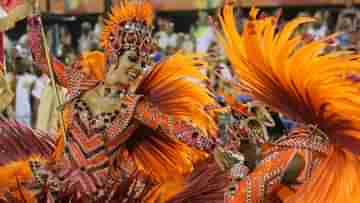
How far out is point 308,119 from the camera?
10.6 feet

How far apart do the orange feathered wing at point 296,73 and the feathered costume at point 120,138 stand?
381 mm

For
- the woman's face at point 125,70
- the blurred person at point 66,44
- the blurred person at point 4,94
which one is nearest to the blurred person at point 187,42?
the blurred person at point 66,44

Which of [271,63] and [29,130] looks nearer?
[271,63]

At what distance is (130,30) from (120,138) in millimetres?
529

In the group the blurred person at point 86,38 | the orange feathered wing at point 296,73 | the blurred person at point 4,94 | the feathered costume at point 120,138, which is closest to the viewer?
the orange feathered wing at point 296,73

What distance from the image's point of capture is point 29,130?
4156 mm

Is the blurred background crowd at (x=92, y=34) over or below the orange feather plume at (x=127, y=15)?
below

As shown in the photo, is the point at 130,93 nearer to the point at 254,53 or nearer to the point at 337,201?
the point at 254,53

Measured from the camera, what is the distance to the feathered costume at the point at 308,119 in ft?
10.2

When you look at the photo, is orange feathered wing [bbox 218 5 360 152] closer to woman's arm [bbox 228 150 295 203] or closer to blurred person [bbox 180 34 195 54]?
woman's arm [bbox 228 150 295 203]

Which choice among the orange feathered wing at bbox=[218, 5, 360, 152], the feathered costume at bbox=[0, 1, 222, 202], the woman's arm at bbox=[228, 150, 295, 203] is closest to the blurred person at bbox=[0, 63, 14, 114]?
the feathered costume at bbox=[0, 1, 222, 202]

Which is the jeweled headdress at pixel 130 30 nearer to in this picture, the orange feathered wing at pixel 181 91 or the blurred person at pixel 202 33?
the orange feathered wing at pixel 181 91

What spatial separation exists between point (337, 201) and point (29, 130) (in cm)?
175

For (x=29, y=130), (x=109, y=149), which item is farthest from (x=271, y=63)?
(x=29, y=130)
